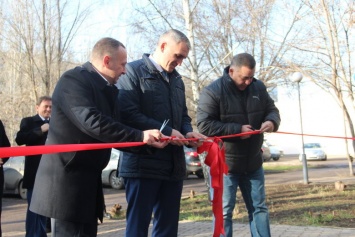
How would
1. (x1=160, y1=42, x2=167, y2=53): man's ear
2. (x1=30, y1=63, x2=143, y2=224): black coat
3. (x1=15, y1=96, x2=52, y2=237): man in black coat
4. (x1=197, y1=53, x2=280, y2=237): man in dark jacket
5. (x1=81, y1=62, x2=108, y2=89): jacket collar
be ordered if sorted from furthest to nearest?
(x1=15, y1=96, x2=52, y2=237): man in black coat
(x1=197, y1=53, x2=280, y2=237): man in dark jacket
(x1=160, y1=42, x2=167, y2=53): man's ear
(x1=81, y1=62, x2=108, y2=89): jacket collar
(x1=30, y1=63, x2=143, y2=224): black coat

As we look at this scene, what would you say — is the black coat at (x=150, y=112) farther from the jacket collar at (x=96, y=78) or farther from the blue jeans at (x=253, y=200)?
the blue jeans at (x=253, y=200)

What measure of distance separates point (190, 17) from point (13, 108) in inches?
907

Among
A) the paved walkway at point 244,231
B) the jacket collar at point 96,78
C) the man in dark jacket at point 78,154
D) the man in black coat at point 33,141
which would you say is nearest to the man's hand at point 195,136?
the man in dark jacket at point 78,154

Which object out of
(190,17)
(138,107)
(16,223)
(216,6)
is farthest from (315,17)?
(138,107)

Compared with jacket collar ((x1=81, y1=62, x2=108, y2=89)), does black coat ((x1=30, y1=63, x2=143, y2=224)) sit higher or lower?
lower

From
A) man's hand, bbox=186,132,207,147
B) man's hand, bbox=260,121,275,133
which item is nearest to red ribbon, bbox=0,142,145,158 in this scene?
man's hand, bbox=186,132,207,147

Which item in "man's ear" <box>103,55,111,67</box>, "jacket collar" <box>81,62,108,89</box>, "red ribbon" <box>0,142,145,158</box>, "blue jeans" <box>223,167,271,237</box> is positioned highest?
"man's ear" <box>103,55,111,67</box>

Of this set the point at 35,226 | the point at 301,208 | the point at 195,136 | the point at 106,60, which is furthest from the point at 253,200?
the point at 301,208

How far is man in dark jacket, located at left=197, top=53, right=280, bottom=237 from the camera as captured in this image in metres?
A: 5.04

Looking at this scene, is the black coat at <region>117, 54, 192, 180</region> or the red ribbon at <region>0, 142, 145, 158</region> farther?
the black coat at <region>117, 54, 192, 180</region>

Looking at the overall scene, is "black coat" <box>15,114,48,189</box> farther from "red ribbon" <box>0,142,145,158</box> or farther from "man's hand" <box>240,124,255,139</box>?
"red ribbon" <box>0,142,145,158</box>

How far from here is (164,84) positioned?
4164mm

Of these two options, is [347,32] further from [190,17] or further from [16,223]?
[16,223]

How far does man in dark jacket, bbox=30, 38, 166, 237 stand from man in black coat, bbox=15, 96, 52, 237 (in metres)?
2.90
